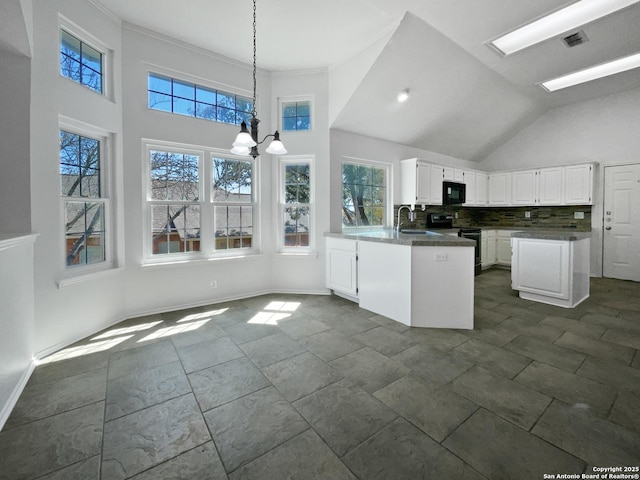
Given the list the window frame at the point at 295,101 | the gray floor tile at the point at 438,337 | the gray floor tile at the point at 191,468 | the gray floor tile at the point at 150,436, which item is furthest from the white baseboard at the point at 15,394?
the window frame at the point at 295,101

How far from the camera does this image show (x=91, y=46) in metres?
3.05

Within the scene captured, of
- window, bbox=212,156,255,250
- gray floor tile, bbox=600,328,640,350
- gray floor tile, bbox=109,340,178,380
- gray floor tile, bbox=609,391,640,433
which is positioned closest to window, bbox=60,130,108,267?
gray floor tile, bbox=109,340,178,380

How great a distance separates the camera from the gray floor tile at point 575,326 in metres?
3.00

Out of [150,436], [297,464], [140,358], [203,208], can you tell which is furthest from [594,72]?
[140,358]

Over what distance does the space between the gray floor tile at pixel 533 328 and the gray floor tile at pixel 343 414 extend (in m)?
2.10

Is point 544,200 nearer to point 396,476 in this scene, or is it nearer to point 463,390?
point 463,390

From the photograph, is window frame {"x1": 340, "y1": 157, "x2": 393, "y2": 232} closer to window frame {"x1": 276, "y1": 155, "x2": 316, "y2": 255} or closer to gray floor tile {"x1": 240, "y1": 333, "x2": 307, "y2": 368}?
window frame {"x1": 276, "y1": 155, "x2": 316, "y2": 255}

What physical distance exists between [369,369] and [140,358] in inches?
78.8

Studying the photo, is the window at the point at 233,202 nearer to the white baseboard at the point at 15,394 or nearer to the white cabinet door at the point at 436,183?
the white baseboard at the point at 15,394

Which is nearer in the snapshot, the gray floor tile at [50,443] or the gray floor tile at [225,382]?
the gray floor tile at [50,443]

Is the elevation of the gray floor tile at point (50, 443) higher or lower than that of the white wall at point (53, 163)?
lower

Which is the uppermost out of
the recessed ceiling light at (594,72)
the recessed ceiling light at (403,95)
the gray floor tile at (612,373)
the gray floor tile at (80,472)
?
the recessed ceiling light at (594,72)

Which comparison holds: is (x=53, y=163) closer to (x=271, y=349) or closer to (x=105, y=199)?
(x=105, y=199)

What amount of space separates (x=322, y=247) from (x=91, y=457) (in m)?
3.37
